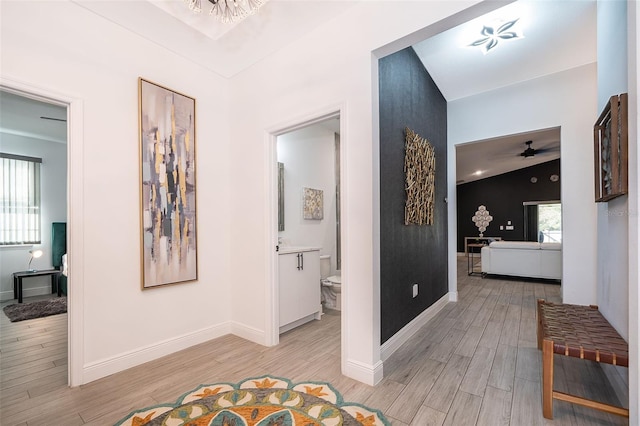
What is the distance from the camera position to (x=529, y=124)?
3.89m

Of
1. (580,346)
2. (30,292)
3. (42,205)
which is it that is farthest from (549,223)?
(30,292)

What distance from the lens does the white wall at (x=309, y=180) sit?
4250 mm

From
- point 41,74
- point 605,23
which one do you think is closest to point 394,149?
point 605,23

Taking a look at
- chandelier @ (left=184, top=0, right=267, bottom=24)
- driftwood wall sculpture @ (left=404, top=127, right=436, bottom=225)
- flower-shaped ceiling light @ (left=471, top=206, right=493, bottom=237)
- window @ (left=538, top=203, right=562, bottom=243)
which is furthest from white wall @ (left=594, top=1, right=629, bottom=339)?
window @ (left=538, top=203, right=562, bottom=243)

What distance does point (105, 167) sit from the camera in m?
2.29

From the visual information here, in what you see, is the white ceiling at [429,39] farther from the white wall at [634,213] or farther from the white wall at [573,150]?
the white wall at [634,213]

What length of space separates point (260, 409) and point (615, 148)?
8.55ft

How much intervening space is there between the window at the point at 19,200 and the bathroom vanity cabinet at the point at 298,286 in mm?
4873

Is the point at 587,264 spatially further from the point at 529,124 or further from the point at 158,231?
the point at 158,231

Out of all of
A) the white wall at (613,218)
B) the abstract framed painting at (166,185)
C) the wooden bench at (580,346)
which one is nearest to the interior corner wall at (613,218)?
the white wall at (613,218)

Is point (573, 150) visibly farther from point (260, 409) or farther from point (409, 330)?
point (260, 409)

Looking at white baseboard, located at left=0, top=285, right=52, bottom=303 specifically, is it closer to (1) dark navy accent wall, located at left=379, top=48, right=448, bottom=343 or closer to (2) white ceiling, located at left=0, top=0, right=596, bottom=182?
(2) white ceiling, located at left=0, top=0, right=596, bottom=182

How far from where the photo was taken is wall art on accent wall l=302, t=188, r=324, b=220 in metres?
4.49

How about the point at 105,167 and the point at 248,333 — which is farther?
the point at 248,333
